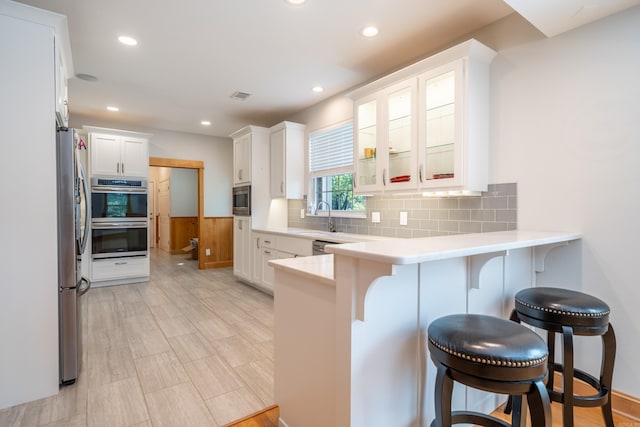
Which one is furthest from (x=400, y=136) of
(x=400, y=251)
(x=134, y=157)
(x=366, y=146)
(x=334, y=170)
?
(x=134, y=157)

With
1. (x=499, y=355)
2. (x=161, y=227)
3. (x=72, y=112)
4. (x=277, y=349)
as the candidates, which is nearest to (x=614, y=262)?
(x=499, y=355)

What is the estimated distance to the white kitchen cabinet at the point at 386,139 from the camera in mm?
2633

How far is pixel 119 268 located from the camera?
4828mm

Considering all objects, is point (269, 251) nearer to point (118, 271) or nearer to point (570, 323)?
point (118, 271)

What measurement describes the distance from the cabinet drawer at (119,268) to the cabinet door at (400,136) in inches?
164

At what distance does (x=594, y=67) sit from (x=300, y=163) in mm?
3344

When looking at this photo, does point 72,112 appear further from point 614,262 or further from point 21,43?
point 614,262

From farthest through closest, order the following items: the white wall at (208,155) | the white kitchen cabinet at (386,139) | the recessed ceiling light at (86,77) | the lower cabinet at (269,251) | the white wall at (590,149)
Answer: the white wall at (208,155), the lower cabinet at (269,251), the recessed ceiling light at (86,77), the white kitchen cabinet at (386,139), the white wall at (590,149)

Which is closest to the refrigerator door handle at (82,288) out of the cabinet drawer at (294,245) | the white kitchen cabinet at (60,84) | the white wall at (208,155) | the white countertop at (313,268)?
the white kitchen cabinet at (60,84)

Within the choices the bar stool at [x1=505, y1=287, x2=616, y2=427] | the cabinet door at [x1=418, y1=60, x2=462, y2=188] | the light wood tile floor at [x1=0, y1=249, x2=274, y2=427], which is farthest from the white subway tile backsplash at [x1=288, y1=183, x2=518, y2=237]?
the light wood tile floor at [x1=0, y1=249, x2=274, y2=427]

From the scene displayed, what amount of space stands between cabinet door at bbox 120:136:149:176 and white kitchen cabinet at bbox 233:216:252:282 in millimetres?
1664

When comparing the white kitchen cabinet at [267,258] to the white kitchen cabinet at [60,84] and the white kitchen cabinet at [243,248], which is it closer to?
the white kitchen cabinet at [243,248]

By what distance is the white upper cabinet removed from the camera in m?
2.29

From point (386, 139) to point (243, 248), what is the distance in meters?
3.02
